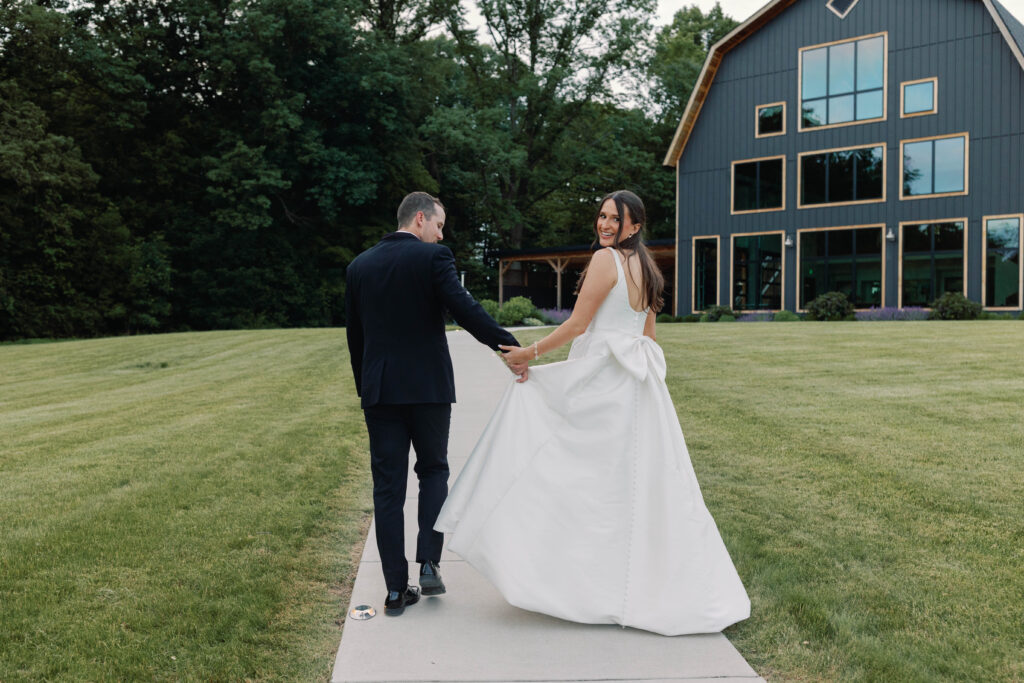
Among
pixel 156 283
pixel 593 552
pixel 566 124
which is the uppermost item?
pixel 566 124

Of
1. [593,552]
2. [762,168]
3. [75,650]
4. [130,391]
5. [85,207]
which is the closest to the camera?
[75,650]

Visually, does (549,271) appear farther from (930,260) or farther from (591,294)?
(591,294)

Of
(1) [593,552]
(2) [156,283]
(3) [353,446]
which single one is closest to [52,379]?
(3) [353,446]

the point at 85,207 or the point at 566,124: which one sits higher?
the point at 566,124

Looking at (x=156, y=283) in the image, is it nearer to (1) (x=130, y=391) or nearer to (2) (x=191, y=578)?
(1) (x=130, y=391)

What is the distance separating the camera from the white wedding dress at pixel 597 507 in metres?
3.62

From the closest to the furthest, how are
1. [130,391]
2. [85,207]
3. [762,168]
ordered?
[130,391] → [762,168] → [85,207]

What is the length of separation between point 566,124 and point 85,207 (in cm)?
2512

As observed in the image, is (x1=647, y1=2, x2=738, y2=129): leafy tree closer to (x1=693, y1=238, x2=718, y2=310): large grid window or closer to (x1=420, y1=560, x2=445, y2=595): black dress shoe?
(x1=693, y1=238, x2=718, y2=310): large grid window

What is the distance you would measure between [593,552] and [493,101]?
43.7 m

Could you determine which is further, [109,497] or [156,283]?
[156,283]

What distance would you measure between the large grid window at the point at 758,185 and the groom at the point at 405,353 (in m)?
26.3

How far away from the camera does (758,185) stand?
1121 inches

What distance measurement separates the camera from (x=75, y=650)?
3.43 m
